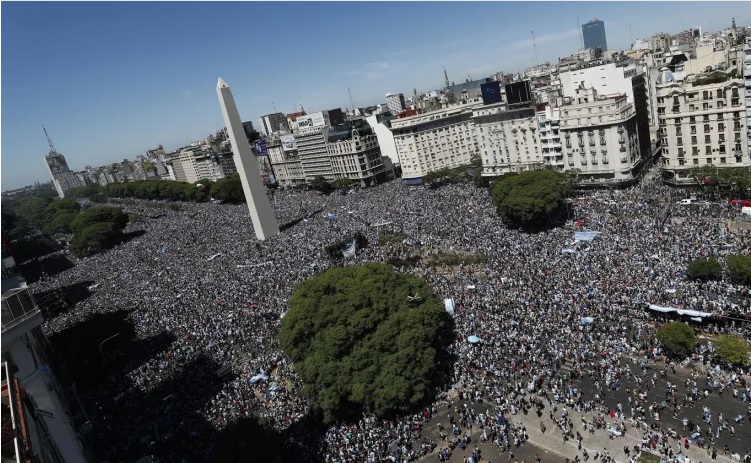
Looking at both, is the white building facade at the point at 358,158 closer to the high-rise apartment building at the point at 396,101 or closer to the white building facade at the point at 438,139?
the white building facade at the point at 438,139

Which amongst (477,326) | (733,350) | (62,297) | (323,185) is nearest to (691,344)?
(733,350)

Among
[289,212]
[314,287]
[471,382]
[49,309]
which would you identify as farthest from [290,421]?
[289,212]

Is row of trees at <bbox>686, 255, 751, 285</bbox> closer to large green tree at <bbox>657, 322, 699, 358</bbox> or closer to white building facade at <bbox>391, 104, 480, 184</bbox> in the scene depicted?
large green tree at <bbox>657, 322, 699, 358</bbox>

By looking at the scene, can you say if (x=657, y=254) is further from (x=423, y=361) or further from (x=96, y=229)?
(x=96, y=229)

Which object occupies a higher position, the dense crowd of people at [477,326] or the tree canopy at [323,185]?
the tree canopy at [323,185]

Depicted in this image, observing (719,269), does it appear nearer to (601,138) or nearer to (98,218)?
(601,138)

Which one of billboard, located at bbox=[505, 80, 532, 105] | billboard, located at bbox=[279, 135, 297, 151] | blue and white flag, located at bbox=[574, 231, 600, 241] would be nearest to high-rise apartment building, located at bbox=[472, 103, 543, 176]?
billboard, located at bbox=[505, 80, 532, 105]

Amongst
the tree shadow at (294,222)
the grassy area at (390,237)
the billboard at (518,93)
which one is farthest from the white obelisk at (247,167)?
the billboard at (518,93)

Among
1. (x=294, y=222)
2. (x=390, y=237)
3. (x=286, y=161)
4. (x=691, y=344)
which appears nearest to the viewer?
(x=691, y=344)
